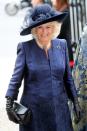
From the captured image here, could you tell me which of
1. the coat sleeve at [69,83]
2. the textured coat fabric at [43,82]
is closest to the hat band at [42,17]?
the textured coat fabric at [43,82]

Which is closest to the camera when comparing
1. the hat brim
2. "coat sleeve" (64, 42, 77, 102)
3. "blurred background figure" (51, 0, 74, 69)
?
the hat brim

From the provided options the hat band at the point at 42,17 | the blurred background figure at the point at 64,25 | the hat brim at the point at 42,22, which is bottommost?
the blurred background figure at the point at 64,25

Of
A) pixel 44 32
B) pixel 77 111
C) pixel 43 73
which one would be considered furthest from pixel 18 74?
pixel 77 111

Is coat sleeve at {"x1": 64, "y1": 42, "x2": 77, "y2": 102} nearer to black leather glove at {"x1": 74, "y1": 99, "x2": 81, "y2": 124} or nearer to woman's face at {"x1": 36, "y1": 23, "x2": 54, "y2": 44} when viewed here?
black leather glove at {"x1": 74, "y1": 99, "x2": 81, "y2": 124}

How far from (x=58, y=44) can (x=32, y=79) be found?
303 millimetres

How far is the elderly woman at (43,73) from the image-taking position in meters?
2.80

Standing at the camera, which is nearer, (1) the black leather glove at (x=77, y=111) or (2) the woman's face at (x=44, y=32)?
(2) the woman's face at (x=44, y=32)

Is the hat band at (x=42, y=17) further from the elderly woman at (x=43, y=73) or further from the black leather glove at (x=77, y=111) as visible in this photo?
the black leather glove at (x=77, y=111)

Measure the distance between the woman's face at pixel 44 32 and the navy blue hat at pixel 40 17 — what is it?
1.6 inches

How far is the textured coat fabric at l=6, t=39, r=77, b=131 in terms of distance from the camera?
282cm

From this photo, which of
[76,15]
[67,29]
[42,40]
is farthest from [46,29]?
[76,15]

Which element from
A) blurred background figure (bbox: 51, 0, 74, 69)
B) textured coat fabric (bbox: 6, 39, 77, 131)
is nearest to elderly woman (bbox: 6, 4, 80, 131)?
textured coat fabric (bbox: 6, 39, 77, 131)

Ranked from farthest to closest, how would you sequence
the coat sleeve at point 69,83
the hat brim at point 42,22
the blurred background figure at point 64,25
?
the blurred background figure at point 64,25, the coat sleeve at point 69,83, the hat brim at point 42,22

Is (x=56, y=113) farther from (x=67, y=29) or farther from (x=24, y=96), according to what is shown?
(x=67, y=29)
